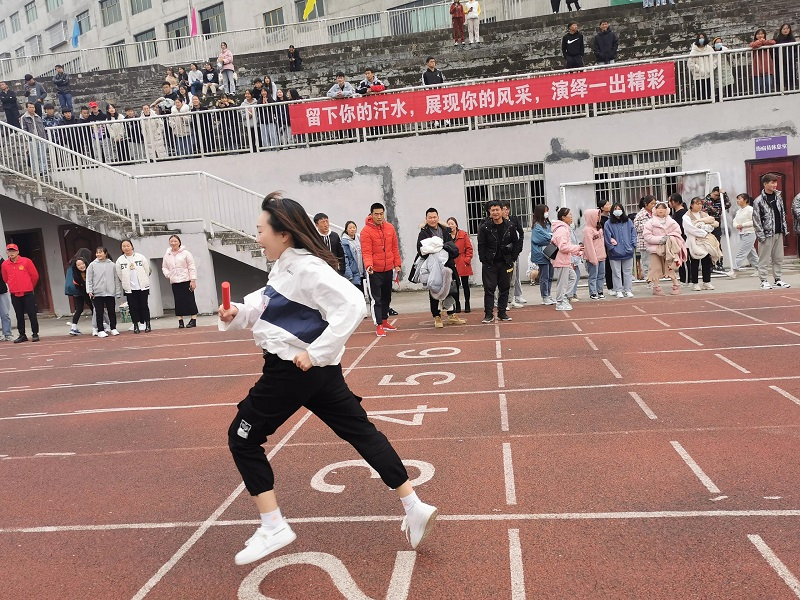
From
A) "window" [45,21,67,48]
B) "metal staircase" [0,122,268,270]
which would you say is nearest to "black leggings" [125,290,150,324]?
"metal staircase" [0,122,268,270]

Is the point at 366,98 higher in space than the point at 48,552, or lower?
higher

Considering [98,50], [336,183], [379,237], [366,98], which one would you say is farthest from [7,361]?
[98,50]

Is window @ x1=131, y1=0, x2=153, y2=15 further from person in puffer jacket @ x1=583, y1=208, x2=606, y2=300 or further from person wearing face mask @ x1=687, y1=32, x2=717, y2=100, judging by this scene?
person in puffer jacket @ x1=583, y1=208, x2=606, y2=300

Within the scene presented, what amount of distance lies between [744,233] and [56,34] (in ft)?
148

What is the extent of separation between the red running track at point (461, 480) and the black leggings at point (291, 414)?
52cm

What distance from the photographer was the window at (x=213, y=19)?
3828 cm

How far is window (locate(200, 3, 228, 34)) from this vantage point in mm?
38281

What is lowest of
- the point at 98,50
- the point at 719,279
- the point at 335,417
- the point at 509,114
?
the point at 719,279

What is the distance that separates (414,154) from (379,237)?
703cm

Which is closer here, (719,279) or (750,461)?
(750,461)

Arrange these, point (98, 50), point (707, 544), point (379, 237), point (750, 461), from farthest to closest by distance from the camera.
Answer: point (98, 50), point (379, 237), point (750, 461), point (707, 544)

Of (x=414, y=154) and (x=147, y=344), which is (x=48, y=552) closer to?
(x=147, y=344)

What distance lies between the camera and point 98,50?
3344 cm

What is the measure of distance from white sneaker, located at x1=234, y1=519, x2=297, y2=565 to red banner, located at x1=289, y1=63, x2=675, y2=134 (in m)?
14.5
